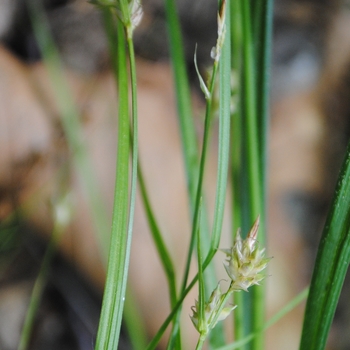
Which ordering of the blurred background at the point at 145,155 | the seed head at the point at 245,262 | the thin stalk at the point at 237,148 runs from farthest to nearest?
the blurred background at the point at 145,155 → the thin stalk at the point at 237,148 → the seed head at the point at 245,262

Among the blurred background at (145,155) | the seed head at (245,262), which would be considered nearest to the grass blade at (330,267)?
the seed head at (245,262)

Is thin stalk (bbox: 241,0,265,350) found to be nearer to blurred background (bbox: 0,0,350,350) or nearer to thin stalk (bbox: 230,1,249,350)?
thin stalk (bbox: 230,1,249,350)

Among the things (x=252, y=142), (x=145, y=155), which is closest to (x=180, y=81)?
(x=252, y=142)

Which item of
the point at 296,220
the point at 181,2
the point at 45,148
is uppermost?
the point at 181,2

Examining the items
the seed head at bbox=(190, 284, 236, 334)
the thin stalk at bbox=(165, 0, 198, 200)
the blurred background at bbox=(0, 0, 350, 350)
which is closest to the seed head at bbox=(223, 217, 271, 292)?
the seed head at bbox=(190, 284, 236, 334)

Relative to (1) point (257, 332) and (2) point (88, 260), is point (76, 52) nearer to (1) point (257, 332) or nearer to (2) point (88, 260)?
(2) point (88, 260)

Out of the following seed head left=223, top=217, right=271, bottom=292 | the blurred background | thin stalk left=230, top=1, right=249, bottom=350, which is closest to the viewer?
seed head left=223, top=217, right=271, bottom=292

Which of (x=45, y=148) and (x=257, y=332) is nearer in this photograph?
(x=257, y=332)

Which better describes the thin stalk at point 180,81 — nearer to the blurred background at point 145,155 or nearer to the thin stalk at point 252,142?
the thin stalk at point 252,142

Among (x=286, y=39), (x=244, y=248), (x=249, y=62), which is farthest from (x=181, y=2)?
(x=244, y=248)
